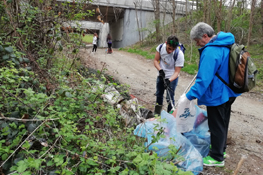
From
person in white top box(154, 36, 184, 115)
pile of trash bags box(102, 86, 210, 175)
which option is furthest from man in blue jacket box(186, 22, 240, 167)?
person in white top box(154, 36, 184, 115)

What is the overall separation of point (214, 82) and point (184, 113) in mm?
583

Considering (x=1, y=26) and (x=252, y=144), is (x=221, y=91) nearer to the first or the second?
(x=252, y=144)

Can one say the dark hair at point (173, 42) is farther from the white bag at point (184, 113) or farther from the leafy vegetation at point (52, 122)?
the leafy vegetation at point (52, 122)

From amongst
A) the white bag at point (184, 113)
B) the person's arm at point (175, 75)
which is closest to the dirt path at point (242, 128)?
the white bag at point (184, 113)

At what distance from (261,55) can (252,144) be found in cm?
792

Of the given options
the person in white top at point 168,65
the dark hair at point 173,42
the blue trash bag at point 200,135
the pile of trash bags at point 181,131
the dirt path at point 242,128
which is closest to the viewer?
the pile of trash bags at point 181,131

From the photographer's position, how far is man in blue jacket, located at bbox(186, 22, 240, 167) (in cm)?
221

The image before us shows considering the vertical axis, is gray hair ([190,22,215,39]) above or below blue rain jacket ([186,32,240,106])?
above

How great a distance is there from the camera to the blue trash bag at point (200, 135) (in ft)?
9.21

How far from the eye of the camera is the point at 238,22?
40.0 feet

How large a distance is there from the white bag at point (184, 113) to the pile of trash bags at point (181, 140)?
0.11 meters

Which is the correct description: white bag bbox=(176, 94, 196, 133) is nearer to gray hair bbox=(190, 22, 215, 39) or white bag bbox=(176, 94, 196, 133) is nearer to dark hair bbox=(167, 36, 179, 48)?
gray hair bbox=(190, 22, 215, 39)

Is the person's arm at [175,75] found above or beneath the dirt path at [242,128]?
above

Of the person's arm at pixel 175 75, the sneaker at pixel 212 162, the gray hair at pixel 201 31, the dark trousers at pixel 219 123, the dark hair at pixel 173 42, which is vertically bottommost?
the sneaker at pixel 212 162
